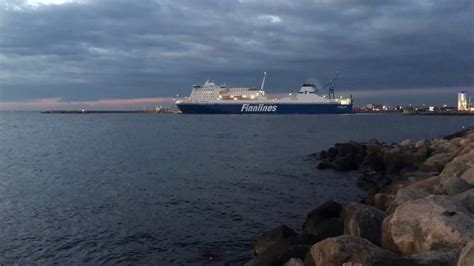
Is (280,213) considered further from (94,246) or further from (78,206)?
(78,206)

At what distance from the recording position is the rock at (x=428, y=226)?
5.14 metres

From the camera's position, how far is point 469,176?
27.5ft

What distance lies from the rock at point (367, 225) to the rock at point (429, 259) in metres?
1.26

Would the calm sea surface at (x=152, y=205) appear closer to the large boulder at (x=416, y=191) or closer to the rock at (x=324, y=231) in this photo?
the rock at (x=324, y=231)

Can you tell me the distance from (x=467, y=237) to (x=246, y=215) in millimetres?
7432

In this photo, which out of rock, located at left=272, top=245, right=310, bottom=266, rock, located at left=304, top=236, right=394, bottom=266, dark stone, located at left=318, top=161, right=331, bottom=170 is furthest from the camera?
dark stone, located at left=318, top=161, right=331, bottom=170

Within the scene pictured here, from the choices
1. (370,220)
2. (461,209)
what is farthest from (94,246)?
(461,209)

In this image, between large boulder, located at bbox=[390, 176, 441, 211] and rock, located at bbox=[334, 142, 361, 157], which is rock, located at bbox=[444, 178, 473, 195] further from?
rock, located at bbox=[334, 142, 361, 157]

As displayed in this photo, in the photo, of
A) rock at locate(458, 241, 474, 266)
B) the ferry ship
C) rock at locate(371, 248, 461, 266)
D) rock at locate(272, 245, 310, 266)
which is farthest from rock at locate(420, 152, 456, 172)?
the ferry ship

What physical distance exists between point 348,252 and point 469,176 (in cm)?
426

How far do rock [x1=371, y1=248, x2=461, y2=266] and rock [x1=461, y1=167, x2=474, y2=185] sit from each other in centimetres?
376

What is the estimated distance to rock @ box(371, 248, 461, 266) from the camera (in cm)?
467

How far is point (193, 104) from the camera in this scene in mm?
104500

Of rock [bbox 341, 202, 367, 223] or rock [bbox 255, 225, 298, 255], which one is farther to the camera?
rock [bbox 255, 225, 298, 255]
